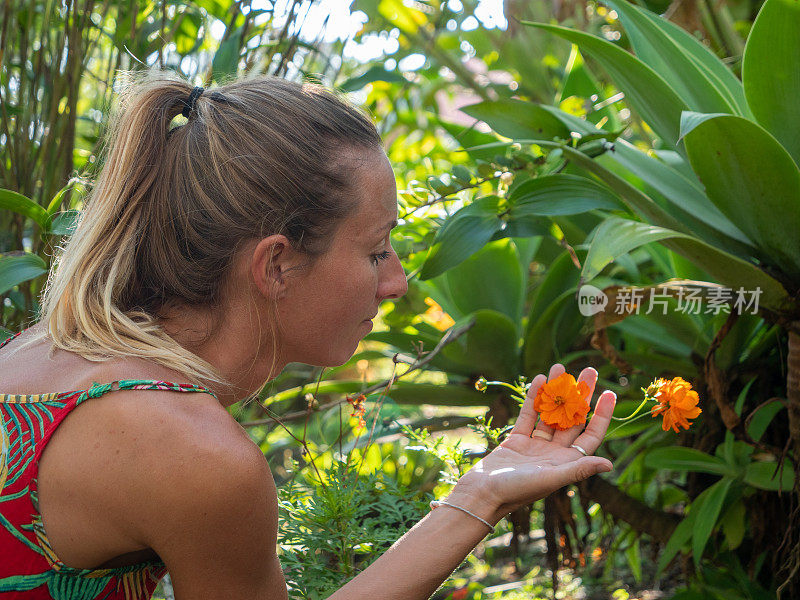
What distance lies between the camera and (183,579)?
0.88m

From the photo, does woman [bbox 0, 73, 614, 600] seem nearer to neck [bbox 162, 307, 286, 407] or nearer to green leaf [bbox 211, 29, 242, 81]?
neck [bbox 162, 307, 286, 407]

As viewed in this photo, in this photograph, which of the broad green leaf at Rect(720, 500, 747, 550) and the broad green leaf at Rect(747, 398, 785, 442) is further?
the broad green leaf at Rect(720, 500, 747, 550)

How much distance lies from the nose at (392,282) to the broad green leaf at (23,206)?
0.61 m

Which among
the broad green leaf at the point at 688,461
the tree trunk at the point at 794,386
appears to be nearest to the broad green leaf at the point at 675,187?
the tree trunk at the point at 794,386

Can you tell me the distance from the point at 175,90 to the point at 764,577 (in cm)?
155

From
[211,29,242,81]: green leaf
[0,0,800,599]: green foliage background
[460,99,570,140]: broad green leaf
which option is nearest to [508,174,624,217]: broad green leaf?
[0,0,800,599]: green foliage background

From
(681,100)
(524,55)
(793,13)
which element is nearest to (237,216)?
(681,100)

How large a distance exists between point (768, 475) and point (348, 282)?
917 mm

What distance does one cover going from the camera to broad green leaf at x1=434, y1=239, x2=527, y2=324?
1.93 meters

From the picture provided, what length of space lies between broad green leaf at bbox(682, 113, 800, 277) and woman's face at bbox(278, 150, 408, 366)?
539mm

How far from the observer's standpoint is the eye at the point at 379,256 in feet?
3.73

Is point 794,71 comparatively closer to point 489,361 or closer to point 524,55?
point 489,361

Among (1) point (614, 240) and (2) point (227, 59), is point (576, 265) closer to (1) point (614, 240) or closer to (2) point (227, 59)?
(1) point (614, 240)

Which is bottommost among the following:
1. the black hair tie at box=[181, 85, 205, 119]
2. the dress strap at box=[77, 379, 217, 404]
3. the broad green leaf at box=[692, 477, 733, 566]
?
the broad green leaf at box=[692, 477, 733, 566]
